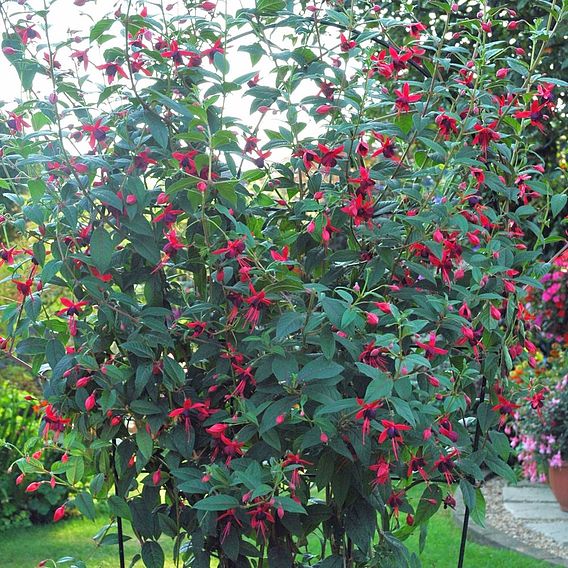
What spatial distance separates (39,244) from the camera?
4.93 ft

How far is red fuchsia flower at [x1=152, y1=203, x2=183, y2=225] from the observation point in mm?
1480

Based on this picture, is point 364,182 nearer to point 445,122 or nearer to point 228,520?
point 445,122

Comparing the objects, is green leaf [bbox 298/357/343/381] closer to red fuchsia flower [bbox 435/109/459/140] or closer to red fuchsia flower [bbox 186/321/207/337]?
red fuchsia flower [bbox 186/321/207/337]

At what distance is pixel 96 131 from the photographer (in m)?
1.51

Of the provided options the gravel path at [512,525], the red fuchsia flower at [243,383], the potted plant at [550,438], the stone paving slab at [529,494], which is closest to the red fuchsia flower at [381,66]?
the red fuchsia flower at [243,383]

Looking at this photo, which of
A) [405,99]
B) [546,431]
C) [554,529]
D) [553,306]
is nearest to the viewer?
[405,99]

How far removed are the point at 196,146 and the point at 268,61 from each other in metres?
0.30

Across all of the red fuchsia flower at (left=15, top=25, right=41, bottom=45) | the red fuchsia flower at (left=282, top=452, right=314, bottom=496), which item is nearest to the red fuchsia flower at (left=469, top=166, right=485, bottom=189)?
the red fuchsia flower at (left=282, top=452, right=314, bottom=496)

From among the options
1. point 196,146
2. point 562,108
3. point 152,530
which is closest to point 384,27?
point 196,146

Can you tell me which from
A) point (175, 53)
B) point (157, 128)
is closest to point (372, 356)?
point (157, 128)

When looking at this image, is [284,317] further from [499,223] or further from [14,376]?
[14,376]

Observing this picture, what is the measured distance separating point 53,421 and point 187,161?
527mm

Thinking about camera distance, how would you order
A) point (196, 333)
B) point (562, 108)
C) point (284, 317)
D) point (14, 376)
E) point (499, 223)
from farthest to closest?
point (14, 376) → point (562, 108) → point (499, 223) → point (196, 333) → point (284, 317)

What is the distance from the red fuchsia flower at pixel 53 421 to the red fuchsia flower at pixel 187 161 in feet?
1.64
